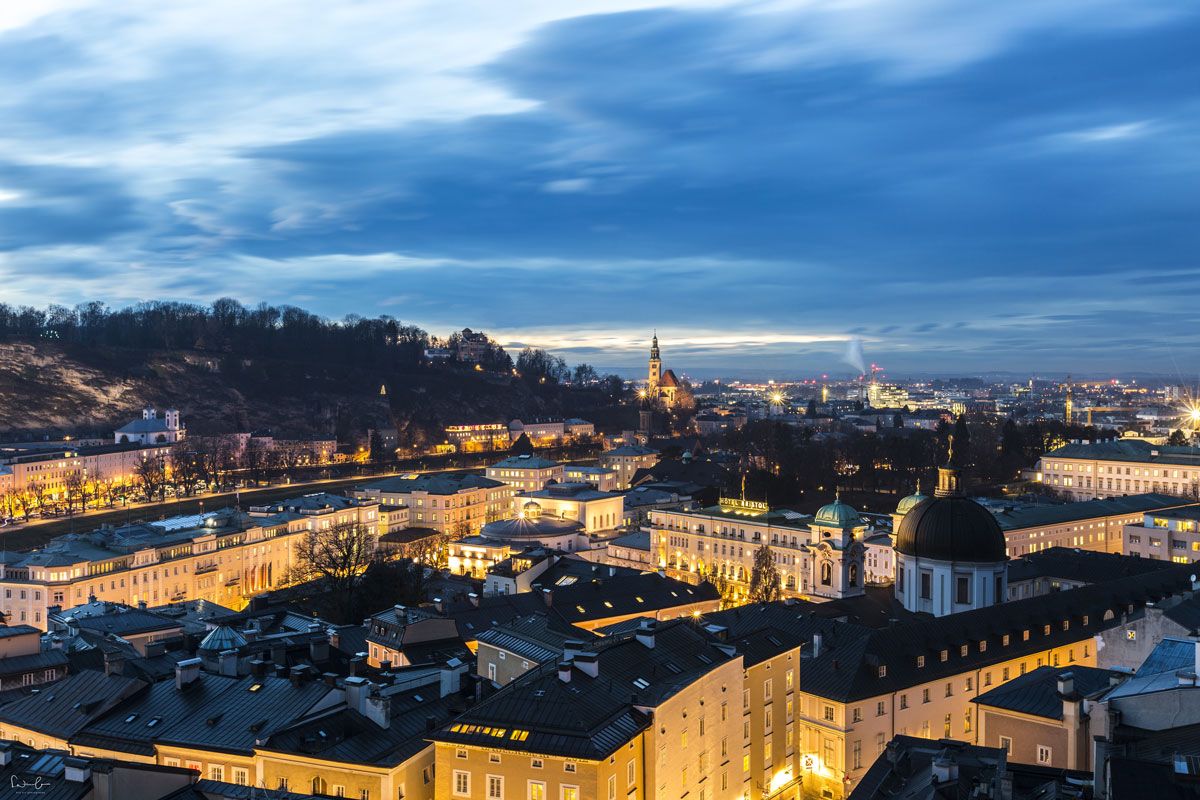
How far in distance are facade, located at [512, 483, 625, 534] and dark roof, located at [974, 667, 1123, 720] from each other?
5783cm

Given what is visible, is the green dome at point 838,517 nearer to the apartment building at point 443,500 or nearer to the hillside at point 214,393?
the apartment building at point 443,500

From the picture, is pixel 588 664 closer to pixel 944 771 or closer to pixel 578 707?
pixel 578 707

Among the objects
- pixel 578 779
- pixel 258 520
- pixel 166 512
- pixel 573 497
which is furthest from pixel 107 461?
pixel 578 779

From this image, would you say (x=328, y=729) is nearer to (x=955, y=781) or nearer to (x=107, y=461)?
(x=955, y=781)

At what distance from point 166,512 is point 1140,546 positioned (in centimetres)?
7432

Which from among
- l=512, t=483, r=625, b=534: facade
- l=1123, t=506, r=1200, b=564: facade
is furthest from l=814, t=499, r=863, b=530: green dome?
l=512, t=483, r=625, b=534: facade

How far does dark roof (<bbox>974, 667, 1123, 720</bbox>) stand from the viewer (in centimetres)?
2556

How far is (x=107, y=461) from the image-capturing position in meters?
118

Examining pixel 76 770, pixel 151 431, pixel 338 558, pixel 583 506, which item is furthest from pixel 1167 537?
pixel 151 431

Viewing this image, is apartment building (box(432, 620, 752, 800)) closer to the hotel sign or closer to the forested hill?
the hotel sign

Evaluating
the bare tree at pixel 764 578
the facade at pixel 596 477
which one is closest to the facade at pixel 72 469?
the facade at pixel 596 477

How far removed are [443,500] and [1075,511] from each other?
49.6 metres

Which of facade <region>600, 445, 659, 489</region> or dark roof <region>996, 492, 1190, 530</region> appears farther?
facade <region>600, 445, 659, 489</region>

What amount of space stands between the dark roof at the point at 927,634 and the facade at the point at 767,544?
63.5 feet
